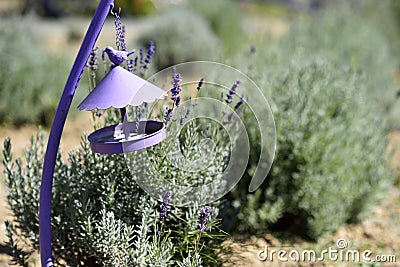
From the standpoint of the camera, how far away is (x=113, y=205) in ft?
6.97

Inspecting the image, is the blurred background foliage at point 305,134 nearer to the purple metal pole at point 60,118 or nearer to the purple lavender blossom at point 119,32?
the purple metal pole at point 60,118

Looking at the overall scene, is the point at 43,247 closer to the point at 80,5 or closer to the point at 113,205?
the point at 113,205

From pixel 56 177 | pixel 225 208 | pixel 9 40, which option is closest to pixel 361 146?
pixel 225 208

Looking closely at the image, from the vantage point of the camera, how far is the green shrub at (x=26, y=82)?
5.08 metres

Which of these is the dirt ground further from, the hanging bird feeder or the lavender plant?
the hanging bird feeder

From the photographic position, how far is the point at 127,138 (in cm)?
184

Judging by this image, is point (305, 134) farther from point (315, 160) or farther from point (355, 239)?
point (355, 239)

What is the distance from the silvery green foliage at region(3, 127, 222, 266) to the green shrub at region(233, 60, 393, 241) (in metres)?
0.91

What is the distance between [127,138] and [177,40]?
589cm

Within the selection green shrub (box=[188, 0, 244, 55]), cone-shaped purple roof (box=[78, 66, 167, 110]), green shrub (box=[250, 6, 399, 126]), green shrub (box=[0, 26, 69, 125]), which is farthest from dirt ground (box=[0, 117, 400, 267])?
green shrub (box=[188, 0, 244, 55])

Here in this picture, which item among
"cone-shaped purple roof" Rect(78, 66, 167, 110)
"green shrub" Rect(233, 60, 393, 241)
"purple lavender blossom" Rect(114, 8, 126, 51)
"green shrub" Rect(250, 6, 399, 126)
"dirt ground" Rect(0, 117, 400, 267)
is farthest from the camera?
"green shrub" Rect(250, 6, 399, 126)

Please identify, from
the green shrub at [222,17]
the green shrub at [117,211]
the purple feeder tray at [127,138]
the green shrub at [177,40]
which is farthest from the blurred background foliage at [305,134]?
the green shrub at [222,17]

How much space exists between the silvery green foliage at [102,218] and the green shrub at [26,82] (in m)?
2.78

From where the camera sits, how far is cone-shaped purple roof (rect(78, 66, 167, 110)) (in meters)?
1.68
